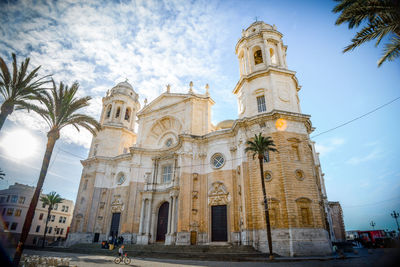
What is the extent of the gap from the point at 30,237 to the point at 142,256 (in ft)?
133

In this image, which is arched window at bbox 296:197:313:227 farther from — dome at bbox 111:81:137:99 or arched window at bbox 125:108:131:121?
dome at bbox 111:81:137:99

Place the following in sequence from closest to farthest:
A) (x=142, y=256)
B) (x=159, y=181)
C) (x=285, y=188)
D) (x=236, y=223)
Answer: (x=285, y=188), (x=142, y=256), (x=236, y=223), (x=159, y=181)

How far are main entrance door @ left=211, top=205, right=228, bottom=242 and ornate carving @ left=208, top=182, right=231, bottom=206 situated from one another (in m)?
0.54

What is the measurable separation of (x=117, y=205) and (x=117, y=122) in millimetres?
12828

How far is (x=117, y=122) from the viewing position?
3562 cm

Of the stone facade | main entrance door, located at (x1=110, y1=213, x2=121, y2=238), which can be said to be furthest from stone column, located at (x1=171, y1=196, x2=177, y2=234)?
the stone facade

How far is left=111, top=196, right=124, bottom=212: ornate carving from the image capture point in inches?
1139

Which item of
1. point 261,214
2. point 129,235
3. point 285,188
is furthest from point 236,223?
point 129,235

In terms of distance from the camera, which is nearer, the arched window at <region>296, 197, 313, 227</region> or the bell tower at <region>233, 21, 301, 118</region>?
the arched window at <region>296, 197, 313, 227</region>

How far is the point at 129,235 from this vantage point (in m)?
26.0

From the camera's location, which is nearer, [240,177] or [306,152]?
[306,152]

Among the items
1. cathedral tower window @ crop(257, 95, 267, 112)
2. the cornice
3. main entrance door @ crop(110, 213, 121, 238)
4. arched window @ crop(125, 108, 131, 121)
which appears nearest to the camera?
cathedral tower window @ crop(257, 95, 267, 112)

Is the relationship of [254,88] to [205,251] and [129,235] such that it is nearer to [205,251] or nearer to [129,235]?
[205,251]

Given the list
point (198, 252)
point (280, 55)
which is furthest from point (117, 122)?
point (280, 55)
